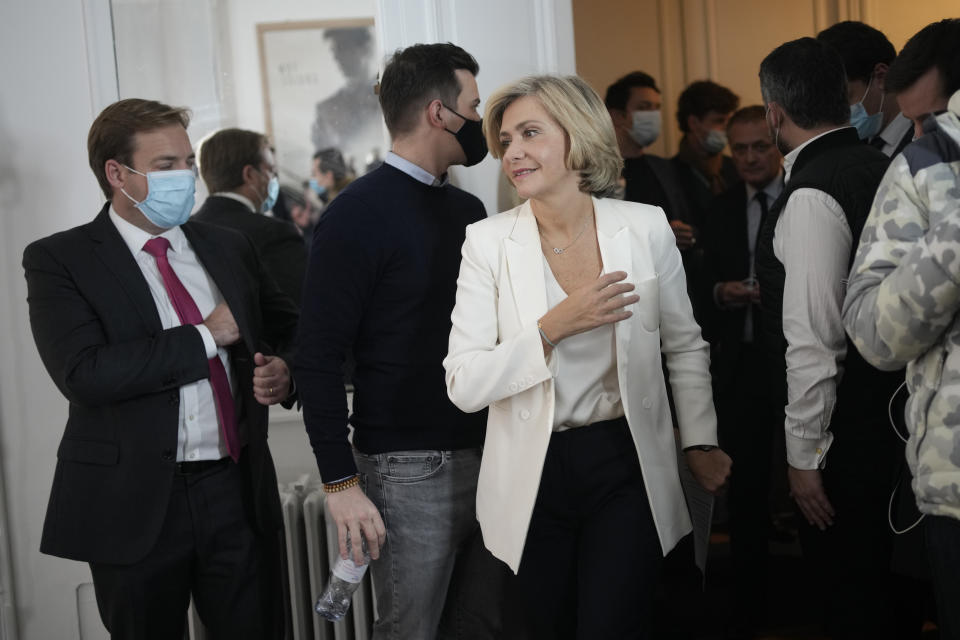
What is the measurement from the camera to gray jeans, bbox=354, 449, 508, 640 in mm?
2215

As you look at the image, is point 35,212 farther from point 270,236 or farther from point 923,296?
point 923,296

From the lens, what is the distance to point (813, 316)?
2205 millimetres

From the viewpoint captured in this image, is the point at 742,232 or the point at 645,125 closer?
the point at 742,232

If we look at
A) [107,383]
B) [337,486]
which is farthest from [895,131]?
[107,383]

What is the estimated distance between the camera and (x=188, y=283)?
7.86 ft

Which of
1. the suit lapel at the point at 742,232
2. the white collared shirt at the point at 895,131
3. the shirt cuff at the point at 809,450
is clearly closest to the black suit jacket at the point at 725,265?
the suit lapel at the point at 742,232

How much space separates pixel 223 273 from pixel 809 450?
1502 mm

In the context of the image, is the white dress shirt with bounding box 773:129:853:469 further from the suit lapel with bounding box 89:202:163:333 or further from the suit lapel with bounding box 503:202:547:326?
the suit lapel with bounding box 89:202:163:333

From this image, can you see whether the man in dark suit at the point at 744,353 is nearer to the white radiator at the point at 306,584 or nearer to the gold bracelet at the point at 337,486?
the white radiator at the point at 306,584

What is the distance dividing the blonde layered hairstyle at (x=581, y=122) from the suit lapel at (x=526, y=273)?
183 millimetres

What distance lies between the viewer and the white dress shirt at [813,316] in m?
2.19

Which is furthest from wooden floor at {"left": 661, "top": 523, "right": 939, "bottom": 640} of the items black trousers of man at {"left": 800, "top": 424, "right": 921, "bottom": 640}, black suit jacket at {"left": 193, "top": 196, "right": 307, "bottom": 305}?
black suit jacket at {"left": 193, "top": 196, "right": 307, "bottom": 305}

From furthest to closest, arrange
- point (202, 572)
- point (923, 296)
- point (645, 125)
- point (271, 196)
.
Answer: point (645, 125)
point (271, 196)
point (202, 572)
point (923, 296)

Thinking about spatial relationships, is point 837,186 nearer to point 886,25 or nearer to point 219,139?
point 219,139
